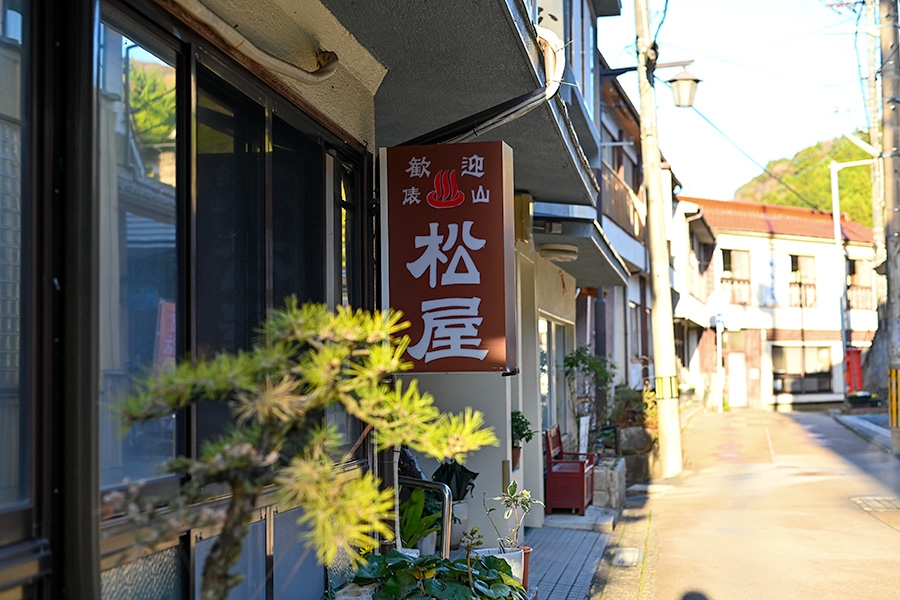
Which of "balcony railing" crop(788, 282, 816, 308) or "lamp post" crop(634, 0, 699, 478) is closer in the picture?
"lamp post" crop(634, 0, 699, 478)

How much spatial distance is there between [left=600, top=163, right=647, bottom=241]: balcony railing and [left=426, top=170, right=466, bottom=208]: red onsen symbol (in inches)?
449

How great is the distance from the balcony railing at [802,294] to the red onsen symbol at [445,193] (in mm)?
36206

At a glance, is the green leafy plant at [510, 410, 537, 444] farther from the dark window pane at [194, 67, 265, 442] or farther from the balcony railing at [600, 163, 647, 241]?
Answer: the balcony railing at [600, 163, 647, 241]

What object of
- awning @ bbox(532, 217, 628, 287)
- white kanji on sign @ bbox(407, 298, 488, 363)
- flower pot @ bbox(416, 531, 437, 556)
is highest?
awning @ bbox(532, 217, 628, 287)

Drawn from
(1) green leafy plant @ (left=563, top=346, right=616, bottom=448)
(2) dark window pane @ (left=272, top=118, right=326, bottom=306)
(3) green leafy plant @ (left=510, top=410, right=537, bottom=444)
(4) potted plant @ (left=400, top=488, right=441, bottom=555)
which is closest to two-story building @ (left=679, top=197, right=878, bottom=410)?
(1) green leafy plant @ (left=563, top=346, right=616, bottom=448)

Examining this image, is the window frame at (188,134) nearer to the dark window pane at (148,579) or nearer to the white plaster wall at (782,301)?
the dark window pane at (148,579)

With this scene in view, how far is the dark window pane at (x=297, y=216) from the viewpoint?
5.14m

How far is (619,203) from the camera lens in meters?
19.1

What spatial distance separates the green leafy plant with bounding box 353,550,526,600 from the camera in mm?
5164

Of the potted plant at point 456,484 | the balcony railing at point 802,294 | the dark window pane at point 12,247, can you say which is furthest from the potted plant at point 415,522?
the balcony railing at point 802,294

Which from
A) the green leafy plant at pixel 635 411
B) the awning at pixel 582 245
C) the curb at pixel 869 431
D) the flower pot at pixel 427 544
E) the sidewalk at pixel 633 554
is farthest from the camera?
the curb at pixel 869 431

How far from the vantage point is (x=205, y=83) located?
4328mm

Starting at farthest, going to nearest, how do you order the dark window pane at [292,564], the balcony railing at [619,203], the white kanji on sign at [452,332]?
the balcony railing at [619,203], the white kanji on sign at [452,332], the dark window pane at [292,564]

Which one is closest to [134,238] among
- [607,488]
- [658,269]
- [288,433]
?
[288,433]
